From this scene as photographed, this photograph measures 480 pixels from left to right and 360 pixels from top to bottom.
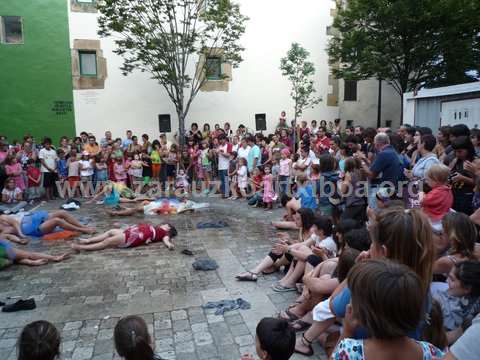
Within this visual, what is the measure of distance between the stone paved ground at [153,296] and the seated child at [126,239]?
0.53ft

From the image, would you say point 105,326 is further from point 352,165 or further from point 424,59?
point 424,59

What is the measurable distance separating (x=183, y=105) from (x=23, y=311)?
13.1 metres

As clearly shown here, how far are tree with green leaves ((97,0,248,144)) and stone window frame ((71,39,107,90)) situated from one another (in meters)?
0.81

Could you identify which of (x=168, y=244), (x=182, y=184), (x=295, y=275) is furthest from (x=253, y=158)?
(x=295, y=275)

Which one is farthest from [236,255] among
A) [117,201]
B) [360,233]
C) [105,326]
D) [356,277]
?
[117,201]

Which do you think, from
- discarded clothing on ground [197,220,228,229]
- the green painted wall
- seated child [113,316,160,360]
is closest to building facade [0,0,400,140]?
the green painted wall

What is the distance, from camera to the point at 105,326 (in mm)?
4066

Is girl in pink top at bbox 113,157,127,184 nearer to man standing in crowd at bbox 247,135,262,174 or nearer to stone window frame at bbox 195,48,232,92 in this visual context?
man standing in crowd at bbox 247,135,262,174

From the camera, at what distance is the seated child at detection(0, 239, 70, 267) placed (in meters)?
5.93

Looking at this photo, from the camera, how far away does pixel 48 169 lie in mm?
12109

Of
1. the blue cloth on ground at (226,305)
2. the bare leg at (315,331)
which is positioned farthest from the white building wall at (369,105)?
the bare leg at (315,331)

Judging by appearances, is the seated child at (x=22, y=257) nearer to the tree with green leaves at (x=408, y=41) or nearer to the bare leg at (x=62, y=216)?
the bare leg at (x=62, y=216)

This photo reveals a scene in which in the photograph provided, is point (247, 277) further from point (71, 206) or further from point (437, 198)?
point (71, 206)

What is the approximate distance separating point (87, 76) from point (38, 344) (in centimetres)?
1557
